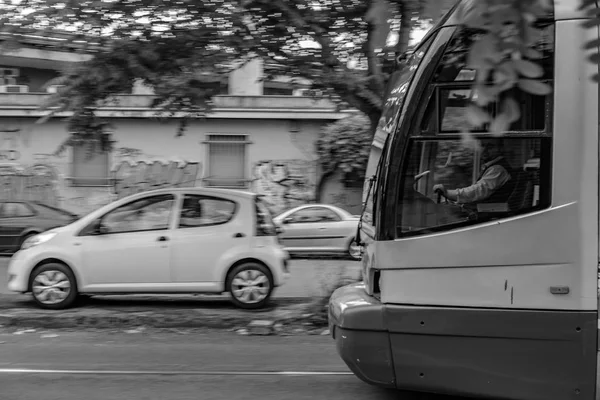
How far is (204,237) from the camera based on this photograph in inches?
352

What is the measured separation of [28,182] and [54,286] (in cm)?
1257

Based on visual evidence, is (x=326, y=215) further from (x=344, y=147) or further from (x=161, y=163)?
(x=161, y=163)

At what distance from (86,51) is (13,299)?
3.96 meters

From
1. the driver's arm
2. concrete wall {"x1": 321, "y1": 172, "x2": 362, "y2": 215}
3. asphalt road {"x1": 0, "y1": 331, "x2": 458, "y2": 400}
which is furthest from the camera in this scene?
concrete wall {"x1": 321, "y1": 172, "x2": 362, "y2": 215}

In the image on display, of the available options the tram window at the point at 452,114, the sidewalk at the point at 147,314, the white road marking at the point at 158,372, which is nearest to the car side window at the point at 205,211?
the sidewalk at the point at 147,314

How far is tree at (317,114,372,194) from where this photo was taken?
1980 centimetres

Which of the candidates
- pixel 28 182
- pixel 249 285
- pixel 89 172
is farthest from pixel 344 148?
pixel 249 285

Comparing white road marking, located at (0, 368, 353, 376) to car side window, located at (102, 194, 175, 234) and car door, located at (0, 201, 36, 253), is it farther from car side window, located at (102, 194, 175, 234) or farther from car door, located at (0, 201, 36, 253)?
car door, located at (0, 201, 36, 253)

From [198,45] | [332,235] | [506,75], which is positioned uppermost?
[198,45]

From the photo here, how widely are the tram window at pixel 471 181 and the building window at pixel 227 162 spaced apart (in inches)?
648

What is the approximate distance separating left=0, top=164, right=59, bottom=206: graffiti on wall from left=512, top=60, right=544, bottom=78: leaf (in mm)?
19668

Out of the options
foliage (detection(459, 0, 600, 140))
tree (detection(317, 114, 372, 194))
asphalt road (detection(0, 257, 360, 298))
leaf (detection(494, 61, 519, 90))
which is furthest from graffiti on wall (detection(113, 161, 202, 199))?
leaf (detection(494, 61, 519, 90))

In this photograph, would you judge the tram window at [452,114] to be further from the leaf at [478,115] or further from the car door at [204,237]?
the car door at [204,237]

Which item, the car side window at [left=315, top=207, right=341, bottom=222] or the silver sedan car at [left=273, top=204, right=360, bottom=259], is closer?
the silver sedan car at [left=273, top=204, right=360, bottom=259]
